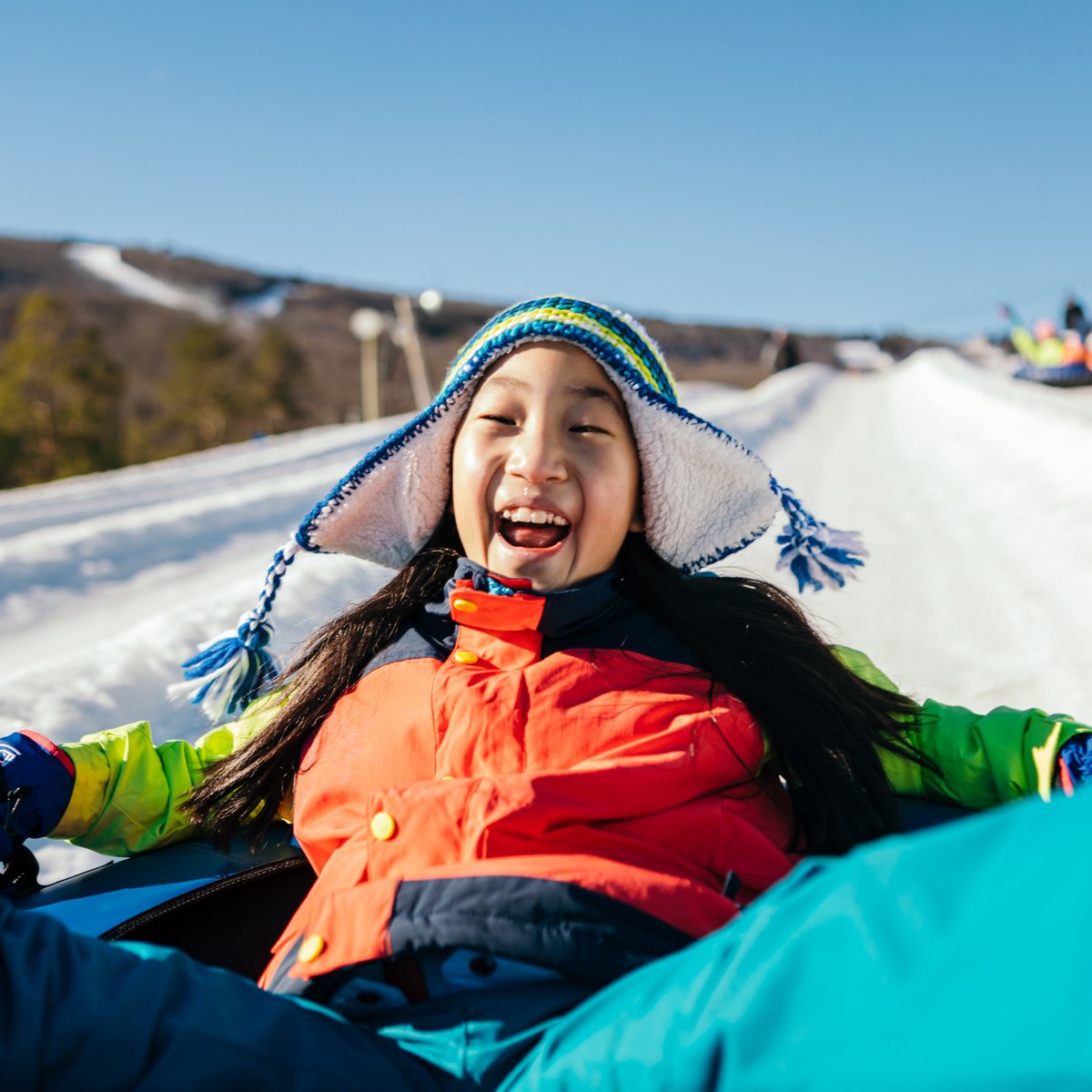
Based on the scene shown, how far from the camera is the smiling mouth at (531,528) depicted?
4.83ft

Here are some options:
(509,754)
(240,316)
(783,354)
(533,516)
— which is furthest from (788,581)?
(240,316)

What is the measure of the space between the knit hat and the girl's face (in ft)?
0.13

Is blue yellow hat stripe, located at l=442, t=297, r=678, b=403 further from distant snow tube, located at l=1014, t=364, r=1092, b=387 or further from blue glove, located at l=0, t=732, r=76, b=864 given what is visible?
distant snow tube, located at l=1014, t=364, r=1092, b=387

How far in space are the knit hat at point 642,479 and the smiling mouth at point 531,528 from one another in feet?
0.74

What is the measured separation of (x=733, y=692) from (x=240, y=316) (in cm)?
7012

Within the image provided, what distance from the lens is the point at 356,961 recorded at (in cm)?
98

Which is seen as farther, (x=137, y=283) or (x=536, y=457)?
(x=137, y=283)

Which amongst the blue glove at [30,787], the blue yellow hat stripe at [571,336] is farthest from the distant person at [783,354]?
the blue glove at [30,787]

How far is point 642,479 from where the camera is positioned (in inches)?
64.7

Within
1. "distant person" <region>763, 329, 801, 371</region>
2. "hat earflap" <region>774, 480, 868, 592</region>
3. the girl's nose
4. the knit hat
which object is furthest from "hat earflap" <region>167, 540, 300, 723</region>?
"distant person" <region>763, 329, 801, 371</region>

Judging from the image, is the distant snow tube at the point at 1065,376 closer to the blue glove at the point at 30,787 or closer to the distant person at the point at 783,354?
the distant person at the point at 783,354

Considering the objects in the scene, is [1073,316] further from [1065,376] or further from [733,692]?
[733,692]

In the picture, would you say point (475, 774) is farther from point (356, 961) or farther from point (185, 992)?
point (185, 992)

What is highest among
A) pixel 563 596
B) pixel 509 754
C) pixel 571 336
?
pixel 571 336
